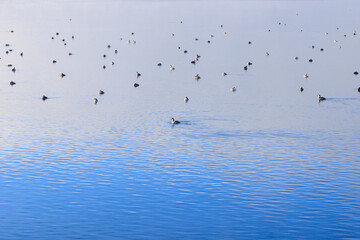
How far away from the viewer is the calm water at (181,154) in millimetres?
56741

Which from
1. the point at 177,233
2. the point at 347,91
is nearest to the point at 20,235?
the point at 177,233

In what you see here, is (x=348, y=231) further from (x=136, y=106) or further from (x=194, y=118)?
(x=136, y=106)

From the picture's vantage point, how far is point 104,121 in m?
103

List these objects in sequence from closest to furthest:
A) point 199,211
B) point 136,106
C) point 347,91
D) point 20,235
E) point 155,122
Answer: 1. point 20,235
2. point 199,211
3. point 155,122
4. point 136,106
5. point 347,91

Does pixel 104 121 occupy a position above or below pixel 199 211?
above

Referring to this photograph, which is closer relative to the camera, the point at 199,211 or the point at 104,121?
the point at 199,211

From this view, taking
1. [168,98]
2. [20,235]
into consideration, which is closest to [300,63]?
[168,98]

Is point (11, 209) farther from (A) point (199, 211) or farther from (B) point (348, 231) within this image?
(B) point (348, 231)

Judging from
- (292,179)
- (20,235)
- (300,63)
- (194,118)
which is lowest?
(20,235)

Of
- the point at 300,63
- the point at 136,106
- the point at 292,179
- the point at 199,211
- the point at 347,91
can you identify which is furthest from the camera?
the point at 300,63

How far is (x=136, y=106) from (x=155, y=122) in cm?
1497

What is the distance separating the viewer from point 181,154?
80.8 metres

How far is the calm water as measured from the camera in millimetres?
56741

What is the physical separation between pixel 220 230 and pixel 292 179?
58.3 feet
